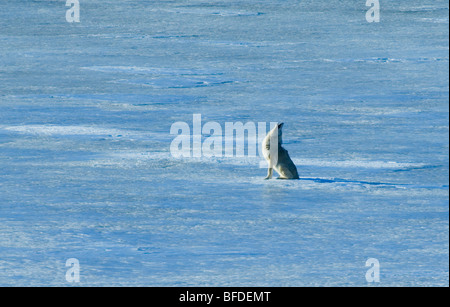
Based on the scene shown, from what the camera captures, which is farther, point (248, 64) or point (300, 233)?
point (248, 64)

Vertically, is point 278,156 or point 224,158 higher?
point 224,158

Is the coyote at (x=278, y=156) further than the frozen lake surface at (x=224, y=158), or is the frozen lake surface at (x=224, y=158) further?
the coyote at (x=278, y=156)

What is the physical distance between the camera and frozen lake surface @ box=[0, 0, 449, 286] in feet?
18.3

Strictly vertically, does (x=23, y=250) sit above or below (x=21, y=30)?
below

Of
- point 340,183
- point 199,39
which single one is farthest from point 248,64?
point 340,183

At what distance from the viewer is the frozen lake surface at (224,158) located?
5566mm

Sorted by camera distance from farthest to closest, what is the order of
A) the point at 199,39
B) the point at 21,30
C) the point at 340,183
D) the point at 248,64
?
the point at 21,30 < the point at 199,39 < the point at 248,64 < the point at 340,183

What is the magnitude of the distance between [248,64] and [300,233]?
7.00 metres

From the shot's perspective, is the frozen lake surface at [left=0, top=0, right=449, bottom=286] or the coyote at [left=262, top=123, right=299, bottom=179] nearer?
the frozen lake surface at [left=0, top=0, right=449, bottom=286]

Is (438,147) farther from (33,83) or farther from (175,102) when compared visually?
(33,83)

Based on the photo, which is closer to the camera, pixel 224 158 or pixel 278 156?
pixel 278 156

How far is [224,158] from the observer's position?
26.8 feet

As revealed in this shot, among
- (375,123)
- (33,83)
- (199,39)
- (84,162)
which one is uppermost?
(199,39)

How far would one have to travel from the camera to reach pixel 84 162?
317 inches
